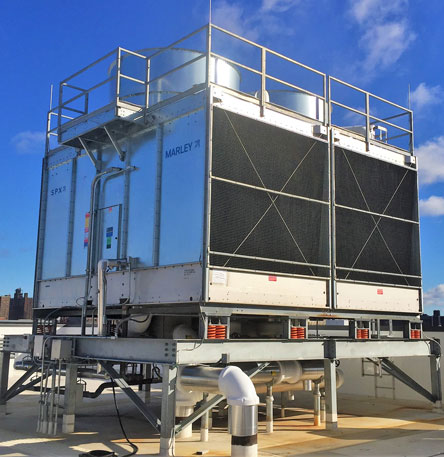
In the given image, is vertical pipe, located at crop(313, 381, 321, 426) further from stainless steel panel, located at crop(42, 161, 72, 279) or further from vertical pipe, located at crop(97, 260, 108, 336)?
stainless steel panel, located at crop(42, 161, 72, 279)

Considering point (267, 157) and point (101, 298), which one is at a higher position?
point (267, 157)

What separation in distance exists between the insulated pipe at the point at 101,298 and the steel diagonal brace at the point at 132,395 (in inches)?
25.3

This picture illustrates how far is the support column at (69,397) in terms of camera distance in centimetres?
1112

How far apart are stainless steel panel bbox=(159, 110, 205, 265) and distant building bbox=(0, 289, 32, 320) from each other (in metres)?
38.0

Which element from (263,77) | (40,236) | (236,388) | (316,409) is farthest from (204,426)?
(263,77)

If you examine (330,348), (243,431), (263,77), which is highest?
(263,77)

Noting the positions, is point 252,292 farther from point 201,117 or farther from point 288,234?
point 201,117

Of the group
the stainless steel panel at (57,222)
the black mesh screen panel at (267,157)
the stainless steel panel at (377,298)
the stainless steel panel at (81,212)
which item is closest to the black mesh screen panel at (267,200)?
the black mesh screen panel at (267,157)

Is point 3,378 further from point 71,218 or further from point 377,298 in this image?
point 377,298

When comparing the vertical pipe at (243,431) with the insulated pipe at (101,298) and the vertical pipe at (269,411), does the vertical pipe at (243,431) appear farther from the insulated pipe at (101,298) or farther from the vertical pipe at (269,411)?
the insulated pipe at (101,298)

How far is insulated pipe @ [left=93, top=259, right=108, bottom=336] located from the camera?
35.4 ft

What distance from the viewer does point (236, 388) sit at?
843 cm

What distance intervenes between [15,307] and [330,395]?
130 ft

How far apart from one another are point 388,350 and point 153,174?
658cm
